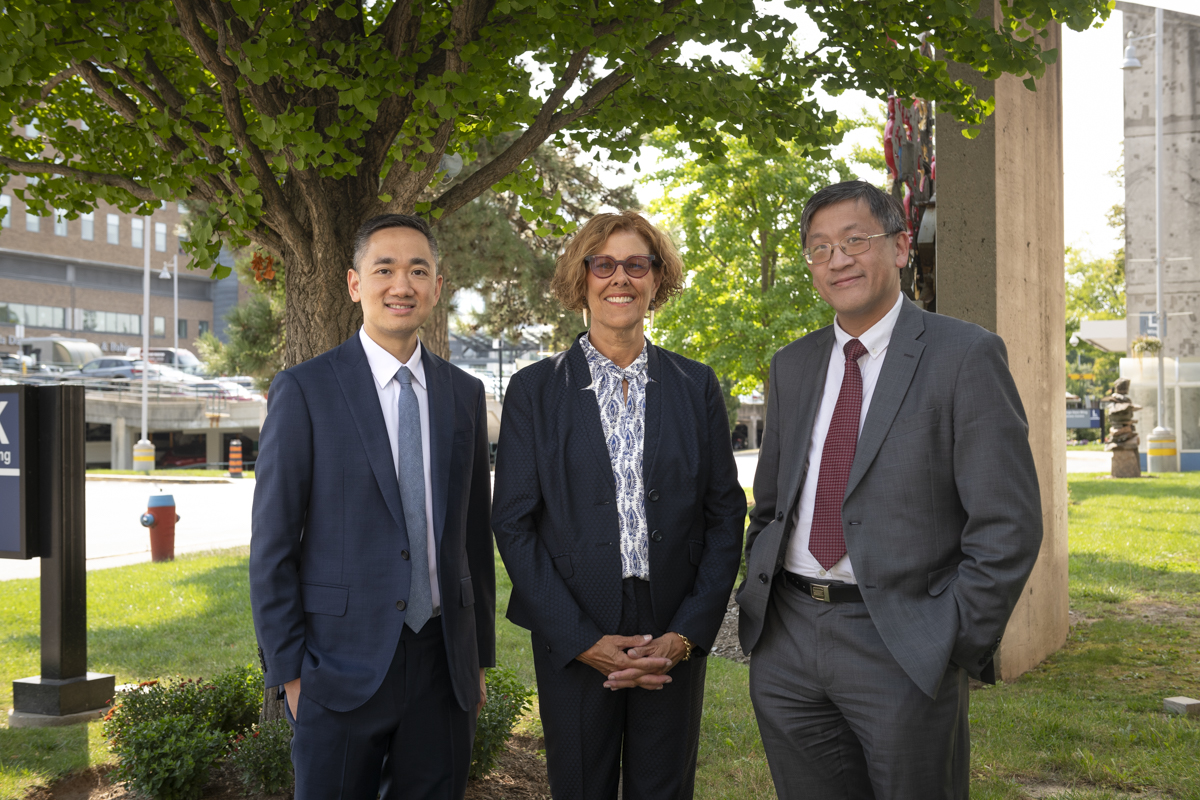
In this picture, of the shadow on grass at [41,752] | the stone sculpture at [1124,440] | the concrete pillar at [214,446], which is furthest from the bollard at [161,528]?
the concrete pillar at [214,446]

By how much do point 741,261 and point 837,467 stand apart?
20.7 metres

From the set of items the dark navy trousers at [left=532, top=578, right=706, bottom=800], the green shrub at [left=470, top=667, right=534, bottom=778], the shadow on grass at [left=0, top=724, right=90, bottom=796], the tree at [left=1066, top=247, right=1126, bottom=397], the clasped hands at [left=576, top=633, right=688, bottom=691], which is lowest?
the shadow on grass at [left=0, top=724, right=90, bottom=796]

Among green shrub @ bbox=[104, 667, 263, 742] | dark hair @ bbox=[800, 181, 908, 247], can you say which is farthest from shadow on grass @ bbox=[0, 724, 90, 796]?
dark hair @ bbox=[800, 181, 908, 247]

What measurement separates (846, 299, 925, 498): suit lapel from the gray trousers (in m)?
0.42

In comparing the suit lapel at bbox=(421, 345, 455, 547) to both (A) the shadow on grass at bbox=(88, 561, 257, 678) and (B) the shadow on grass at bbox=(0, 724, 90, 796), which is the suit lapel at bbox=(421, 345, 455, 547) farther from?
(A) the shadow on grass at bbox=(88, 561, 257, 678)

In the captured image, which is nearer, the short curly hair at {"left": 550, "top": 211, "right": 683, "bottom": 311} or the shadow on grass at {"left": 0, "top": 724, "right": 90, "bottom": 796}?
the short curly hair at {"left": 550, "top": 211, "right": 683, "bottom": 311}

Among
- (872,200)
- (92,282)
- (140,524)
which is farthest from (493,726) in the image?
(92,282)

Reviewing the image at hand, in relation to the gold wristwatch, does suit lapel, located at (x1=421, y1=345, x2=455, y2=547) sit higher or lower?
higher

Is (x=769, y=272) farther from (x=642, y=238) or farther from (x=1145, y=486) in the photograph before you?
(x=642, y=238)

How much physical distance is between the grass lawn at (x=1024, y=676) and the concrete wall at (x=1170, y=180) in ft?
69.8

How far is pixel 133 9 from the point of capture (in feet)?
14.5

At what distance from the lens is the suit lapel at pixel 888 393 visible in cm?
264

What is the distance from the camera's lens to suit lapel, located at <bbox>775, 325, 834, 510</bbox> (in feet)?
9.29

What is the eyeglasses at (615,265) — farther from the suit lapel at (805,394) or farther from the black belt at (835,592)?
the black belt at (835,592)
